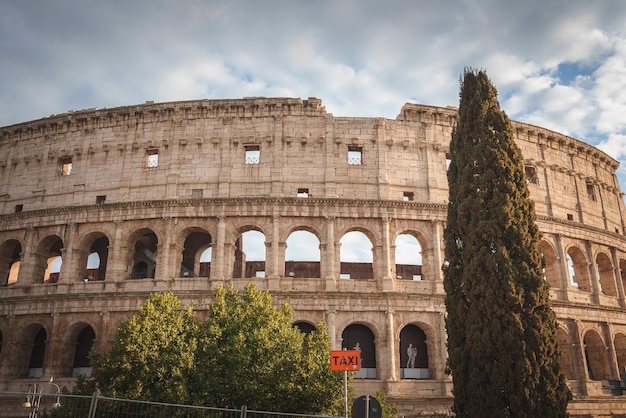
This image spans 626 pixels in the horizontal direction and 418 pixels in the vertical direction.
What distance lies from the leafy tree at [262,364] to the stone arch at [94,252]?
1179 centimetres

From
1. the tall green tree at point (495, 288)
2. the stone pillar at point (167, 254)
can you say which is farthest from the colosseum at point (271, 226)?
the tall green tree at point (495, 288)

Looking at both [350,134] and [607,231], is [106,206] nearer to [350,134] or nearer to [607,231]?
[350,134]

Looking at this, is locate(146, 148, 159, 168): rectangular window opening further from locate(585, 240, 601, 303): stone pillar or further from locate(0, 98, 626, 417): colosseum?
locate(585, 240, 601, 303): stone pillar

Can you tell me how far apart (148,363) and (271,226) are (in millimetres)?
9887

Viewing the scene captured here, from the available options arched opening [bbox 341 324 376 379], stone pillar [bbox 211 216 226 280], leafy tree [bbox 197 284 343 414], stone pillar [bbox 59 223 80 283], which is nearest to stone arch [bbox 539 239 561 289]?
arched opening [bbox 341 324 376 379]

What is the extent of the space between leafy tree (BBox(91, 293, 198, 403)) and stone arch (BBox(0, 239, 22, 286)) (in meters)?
13.6

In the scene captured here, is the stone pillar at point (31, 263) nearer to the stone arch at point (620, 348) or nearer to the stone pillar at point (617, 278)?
the stone arch at point (620, 348)

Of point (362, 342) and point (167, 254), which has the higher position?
point (167, 254)

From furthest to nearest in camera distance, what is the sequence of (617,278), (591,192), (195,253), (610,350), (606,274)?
1. (591,192)
2. (195,253)
3. (606,274)
4. (617,278)
5. (610,350)

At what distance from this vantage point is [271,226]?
23.9m

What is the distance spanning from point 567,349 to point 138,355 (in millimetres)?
20571

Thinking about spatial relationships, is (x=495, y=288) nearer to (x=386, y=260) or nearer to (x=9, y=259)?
(x=386, y=260)

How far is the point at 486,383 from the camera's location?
15.3 meters

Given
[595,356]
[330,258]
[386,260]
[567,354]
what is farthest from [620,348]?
[330,258]
